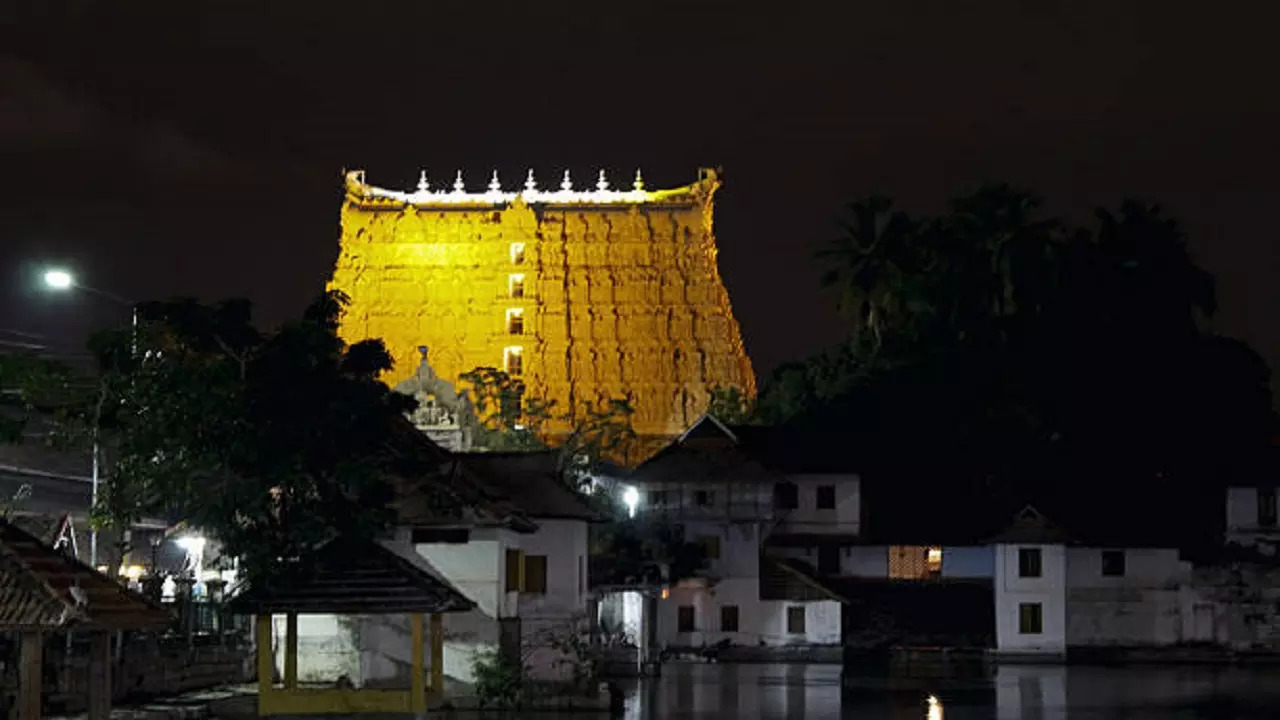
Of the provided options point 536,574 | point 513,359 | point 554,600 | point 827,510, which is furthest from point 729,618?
point 513,359

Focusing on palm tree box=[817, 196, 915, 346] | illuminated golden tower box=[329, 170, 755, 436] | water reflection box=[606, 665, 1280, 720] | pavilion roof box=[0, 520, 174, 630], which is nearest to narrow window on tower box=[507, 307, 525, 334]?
illuminated golden tower box=[329, 170, 755, 436]

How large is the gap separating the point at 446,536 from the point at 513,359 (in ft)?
277

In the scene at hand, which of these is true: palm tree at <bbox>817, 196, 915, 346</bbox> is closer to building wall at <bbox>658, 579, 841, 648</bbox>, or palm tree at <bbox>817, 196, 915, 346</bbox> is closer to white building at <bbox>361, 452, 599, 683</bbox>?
building wall at <bbox>658, 579, 841, 648</bbox>

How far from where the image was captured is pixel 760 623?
82.9 meters

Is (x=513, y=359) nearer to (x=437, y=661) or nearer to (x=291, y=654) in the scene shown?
(x=437, y=661)

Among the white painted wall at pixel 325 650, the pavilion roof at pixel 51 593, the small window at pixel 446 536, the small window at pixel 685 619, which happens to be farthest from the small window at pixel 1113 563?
the pavilion roof at pixel 51 593

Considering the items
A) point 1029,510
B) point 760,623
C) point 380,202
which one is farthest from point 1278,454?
point 380,202

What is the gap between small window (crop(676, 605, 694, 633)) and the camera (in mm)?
83062

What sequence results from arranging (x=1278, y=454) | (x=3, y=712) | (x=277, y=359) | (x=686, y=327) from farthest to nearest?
1. (x=686, y=327)
2. (x=1278, y=454)
3. (x=277, y=359)
4. (x=3, y=712)

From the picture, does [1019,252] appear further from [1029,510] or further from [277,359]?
[277,359]

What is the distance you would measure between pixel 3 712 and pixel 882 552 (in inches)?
2142

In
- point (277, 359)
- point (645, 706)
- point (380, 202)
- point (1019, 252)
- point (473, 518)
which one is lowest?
point (645, 706)

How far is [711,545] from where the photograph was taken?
83375 mm

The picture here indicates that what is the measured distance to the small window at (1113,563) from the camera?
84750 mm
